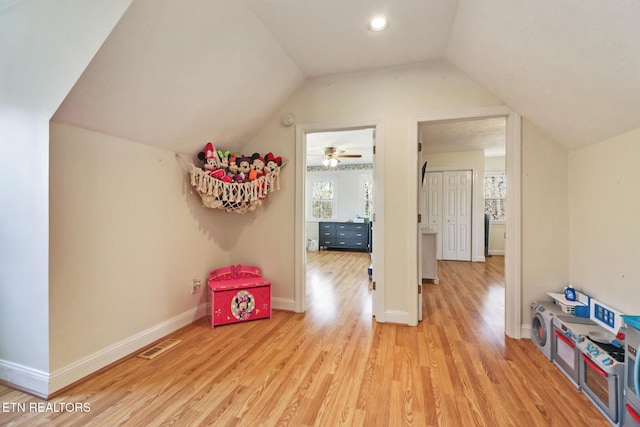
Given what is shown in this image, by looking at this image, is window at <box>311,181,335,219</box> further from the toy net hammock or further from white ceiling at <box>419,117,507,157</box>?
the toy net hammock

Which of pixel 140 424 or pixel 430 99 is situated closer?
pixel 140 424

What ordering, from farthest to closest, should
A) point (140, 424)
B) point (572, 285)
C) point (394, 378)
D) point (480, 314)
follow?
point (480, 314)
point (572, 285)
point (394, 378)
point (140, 424)

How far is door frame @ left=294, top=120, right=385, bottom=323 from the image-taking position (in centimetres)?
264

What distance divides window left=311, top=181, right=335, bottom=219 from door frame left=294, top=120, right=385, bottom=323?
16.2ft

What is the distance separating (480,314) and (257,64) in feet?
10.5

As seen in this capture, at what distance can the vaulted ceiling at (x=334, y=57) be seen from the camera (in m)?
1.35

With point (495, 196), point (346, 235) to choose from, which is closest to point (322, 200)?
point (346, 235)

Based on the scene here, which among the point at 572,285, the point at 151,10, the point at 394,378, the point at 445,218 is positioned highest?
the point at 151,10

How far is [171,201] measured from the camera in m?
2.36

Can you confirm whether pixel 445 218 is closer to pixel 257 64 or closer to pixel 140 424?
pixel 257 64

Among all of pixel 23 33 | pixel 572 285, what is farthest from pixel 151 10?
pixel 572 285

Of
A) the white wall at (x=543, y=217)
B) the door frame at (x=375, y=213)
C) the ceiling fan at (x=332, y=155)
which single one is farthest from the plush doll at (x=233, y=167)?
the ceiling fan at (x=332, y=155)

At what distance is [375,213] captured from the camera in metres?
2.68

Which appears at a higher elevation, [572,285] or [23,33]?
[23,33]
